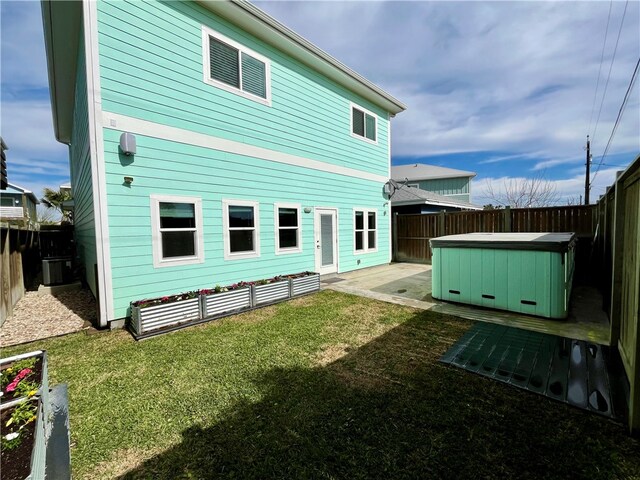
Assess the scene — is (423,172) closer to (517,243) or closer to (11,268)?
(517,243)

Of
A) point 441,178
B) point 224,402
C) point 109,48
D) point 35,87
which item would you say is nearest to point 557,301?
point 224,402

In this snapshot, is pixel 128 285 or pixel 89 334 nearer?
pixel 89 334

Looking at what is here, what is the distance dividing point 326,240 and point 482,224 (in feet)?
18.4

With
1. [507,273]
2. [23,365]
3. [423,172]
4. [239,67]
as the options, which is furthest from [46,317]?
[423,172]

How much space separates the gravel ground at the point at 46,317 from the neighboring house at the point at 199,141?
2.89ft

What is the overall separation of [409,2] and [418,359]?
7.45 metres

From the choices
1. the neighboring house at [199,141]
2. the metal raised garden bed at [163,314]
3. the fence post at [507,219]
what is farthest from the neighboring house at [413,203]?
the metal raised garden bed at [163,314]

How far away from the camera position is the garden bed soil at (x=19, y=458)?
1424mm

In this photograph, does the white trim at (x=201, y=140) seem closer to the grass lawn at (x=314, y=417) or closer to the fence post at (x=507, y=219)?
the grass lawn at (x=314, y=417)

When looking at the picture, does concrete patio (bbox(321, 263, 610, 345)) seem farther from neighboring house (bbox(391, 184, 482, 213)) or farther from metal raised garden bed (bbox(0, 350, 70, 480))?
metal raised garden bed (bbox(0, 350, 70, 480))

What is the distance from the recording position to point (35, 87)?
7.92 m

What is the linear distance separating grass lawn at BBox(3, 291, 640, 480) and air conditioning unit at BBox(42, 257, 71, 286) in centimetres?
486

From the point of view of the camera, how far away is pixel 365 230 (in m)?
9.91

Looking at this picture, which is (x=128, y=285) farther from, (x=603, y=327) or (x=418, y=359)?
(x=603, y=327)
